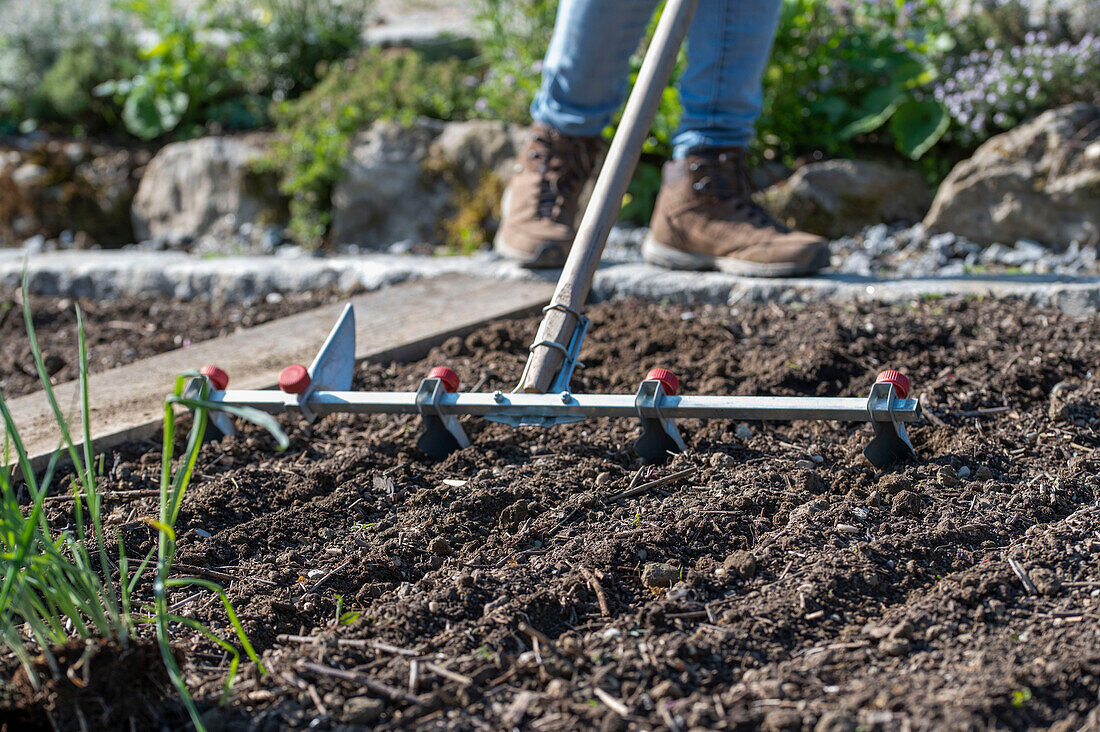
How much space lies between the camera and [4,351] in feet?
9.61

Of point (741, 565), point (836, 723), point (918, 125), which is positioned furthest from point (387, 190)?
point (836, 723)

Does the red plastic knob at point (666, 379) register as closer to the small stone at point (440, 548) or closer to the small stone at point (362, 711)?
the small stone at point (440, 548)

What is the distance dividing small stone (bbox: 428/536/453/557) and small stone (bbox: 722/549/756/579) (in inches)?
18.1

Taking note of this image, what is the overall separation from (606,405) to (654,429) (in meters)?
0.12

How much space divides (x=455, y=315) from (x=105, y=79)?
3.61 meters

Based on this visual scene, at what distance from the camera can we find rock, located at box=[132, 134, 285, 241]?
465 centimetres

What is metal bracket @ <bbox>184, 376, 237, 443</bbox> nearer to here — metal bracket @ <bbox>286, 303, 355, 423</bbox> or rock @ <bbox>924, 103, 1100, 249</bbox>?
metal bracket @ <bbox>286, 303, 355, 423</bbox>

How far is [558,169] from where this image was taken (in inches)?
120

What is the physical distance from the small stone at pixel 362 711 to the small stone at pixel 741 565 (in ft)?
1.91

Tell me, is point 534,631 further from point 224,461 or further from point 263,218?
point 263,218

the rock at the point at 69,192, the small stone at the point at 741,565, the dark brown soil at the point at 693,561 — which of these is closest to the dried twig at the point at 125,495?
the dark brown soil at the point at 693,561

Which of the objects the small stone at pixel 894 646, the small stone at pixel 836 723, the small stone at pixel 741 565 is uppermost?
the small stone at pixel 836 723

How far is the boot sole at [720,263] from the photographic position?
283 cm

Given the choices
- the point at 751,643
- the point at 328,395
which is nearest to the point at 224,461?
the point at 328,395
